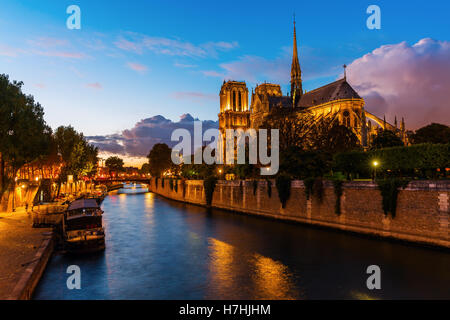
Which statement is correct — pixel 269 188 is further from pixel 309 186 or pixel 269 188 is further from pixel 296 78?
pixel 296 78

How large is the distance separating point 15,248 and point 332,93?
7434cm

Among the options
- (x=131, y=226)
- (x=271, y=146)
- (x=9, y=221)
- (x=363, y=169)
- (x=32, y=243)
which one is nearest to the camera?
(x=32, y=243)

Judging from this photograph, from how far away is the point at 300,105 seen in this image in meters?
94.3

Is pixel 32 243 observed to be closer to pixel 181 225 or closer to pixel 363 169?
pixel 181 225

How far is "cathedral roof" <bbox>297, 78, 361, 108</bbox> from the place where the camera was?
78.2 metres

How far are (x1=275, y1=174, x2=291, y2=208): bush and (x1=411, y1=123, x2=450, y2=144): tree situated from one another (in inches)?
1928

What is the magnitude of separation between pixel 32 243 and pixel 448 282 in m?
21.0

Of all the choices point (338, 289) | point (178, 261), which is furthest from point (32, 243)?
point (338, 289)

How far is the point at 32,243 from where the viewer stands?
19.6 meters

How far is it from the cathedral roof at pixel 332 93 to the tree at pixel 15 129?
61.5 metres

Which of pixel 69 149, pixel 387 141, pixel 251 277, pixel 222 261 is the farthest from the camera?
pixel 69 149

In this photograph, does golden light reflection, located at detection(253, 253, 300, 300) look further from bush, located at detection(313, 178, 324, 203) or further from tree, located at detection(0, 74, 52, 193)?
tree, located at detection(0, 74, 52, 193)

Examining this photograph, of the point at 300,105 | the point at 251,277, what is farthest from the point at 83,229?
the point at 300,105

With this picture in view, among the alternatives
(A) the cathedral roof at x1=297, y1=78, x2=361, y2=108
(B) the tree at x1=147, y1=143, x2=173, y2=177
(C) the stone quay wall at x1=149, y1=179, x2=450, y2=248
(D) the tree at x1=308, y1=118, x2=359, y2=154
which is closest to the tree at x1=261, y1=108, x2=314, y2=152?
(D) the tree at x1=308, y1=118, x2=359, y2=154
